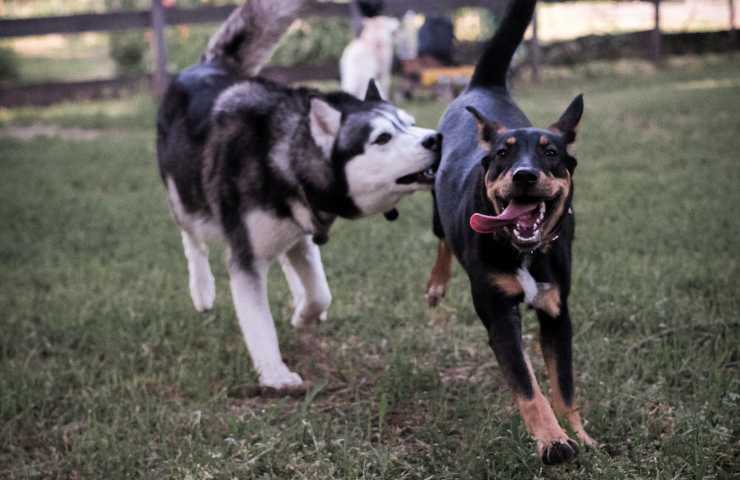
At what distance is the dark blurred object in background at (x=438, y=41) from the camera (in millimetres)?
15930

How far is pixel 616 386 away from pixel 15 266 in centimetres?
432

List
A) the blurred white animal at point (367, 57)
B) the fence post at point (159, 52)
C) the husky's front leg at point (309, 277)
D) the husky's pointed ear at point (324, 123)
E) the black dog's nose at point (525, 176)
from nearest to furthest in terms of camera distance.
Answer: the black dog's nose at point (525, 176)
the husky's pointed ear at point (324, 123)
the husky's front leg at point (309, 277)
the blurred white animal at point (367, 57)
the fence post at point (159, 52)

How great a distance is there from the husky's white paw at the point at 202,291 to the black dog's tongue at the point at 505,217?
2.41m

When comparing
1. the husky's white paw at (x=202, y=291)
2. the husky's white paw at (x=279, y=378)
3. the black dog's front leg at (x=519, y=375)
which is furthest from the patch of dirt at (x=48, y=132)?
the black dog's front leg at (x=519, y=375)

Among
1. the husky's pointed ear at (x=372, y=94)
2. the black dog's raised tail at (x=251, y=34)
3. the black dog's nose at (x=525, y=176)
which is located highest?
the black dog's raised tail at (x=251, y=34)

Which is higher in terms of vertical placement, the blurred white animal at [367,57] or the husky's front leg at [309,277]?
the husky's front leg at [309,277]

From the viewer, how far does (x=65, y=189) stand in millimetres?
8688

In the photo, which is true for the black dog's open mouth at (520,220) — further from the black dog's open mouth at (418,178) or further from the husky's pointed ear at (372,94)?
the husky's pointed ear at (372,94)

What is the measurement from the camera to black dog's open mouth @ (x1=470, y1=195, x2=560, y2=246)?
10.2 ft

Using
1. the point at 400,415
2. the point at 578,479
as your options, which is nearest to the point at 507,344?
the point at 578,479

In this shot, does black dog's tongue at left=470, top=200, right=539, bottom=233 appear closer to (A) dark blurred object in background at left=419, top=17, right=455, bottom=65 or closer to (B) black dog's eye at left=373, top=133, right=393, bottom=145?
(B) black dog's eye at left=373, top=133, right=393, bottom=145

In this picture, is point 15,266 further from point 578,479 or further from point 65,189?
point 578,479

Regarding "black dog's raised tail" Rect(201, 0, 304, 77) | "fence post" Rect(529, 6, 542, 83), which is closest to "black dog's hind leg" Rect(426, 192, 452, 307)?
"black dog's raised tail" Rect(201, 0, 304, 77)

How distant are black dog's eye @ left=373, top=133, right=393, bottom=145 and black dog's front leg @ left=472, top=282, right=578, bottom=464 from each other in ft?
2.39
